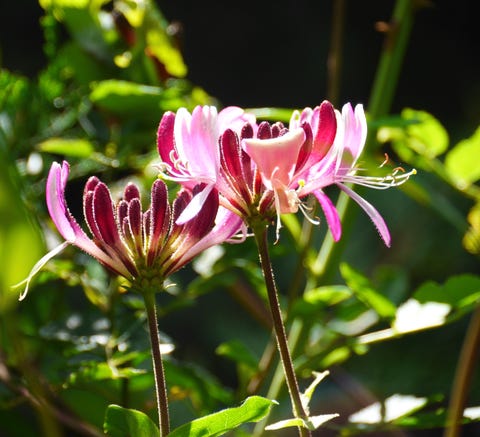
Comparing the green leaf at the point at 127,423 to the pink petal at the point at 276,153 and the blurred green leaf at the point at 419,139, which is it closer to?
the pink petal at the point at 276,153

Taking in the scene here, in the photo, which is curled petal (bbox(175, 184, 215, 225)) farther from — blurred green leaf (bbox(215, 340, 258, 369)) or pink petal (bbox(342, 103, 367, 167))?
blurred green leaf (bbox(215, 340, 258, 369))

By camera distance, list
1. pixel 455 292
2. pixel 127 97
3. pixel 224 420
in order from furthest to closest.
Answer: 1. pixel 127 97
2. pixel 455 292
3. pixel 224 420

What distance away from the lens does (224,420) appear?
287 mm

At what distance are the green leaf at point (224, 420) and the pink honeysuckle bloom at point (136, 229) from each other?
62 millimetres

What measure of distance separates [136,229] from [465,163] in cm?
31

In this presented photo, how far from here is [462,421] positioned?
375 mm

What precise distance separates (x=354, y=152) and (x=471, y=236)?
0.72 feet

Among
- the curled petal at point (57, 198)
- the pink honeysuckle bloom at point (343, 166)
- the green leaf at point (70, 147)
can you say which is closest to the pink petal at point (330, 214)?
the pink honeysuckle bloom at point (343, 166)

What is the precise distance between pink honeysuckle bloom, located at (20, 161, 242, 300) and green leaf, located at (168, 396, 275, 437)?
62 mm

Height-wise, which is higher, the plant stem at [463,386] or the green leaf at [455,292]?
the green leaf at [455,292]

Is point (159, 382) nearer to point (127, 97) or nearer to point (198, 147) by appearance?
point (198, 147)

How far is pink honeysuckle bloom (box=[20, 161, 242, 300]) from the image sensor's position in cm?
33

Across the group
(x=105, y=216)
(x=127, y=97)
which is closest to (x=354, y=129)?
(x=105, y=216)

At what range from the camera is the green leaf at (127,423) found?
0.29 metres
